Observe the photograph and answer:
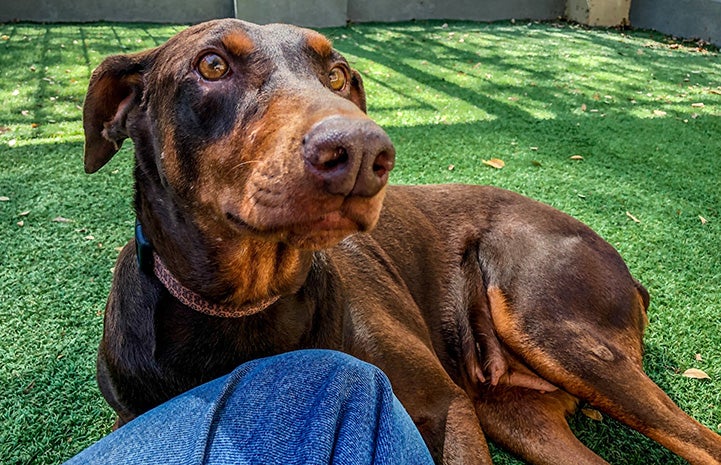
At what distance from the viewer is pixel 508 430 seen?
248 cm

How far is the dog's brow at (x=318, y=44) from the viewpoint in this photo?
185cm

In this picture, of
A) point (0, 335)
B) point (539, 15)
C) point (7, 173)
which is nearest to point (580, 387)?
point (0, 335)

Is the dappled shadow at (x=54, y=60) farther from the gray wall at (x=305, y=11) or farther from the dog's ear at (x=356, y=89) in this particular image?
the dog's ear at (x=356, y=89)

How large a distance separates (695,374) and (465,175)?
2298 mm

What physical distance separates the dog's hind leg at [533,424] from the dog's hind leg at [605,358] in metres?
0.17

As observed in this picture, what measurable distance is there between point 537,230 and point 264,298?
1418 mm

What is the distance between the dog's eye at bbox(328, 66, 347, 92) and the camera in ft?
6.38

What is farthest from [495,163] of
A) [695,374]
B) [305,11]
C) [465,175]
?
[305,11]

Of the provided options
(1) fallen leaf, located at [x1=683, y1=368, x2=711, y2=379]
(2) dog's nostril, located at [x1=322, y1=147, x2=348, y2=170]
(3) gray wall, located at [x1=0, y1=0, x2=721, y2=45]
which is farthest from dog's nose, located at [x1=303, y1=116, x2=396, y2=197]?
(3) gray wall, located at [x1=0, y1=0, x2=721, y2=45]

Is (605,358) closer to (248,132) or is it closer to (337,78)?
(337,78)

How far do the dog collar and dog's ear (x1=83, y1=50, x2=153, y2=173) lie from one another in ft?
1.28

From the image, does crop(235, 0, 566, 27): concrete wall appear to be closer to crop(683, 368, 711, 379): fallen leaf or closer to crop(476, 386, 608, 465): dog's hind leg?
crop(476, 386, 608, 465): dog's hind leg

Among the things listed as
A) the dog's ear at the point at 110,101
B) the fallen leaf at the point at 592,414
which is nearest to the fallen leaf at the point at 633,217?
the fallen leaf at the point at 592,414

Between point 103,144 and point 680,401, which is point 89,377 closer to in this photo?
point 103,144
